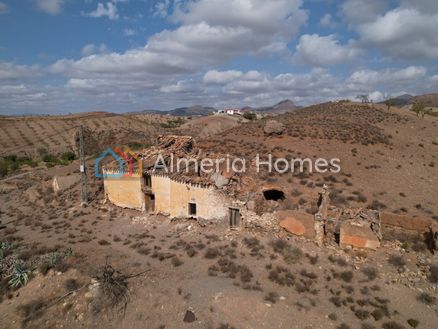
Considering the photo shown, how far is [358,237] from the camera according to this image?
43.3 ft

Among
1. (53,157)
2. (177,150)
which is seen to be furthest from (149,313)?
(53,157)

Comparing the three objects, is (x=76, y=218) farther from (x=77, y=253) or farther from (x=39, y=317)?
(x=39, y=317)

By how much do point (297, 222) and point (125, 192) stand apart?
13.0 metres

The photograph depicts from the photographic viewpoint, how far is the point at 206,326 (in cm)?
958

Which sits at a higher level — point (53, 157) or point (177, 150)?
point (177, 150)

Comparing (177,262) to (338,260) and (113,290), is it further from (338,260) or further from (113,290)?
(338,260)

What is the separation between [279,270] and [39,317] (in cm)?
958

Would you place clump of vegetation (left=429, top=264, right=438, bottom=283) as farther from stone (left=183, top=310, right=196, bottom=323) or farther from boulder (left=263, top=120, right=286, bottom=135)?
boulder (left=263, top=120, right=286, bottom=135)

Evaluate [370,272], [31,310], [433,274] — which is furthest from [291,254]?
[31,310]

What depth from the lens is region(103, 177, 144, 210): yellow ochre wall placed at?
67.5 ft

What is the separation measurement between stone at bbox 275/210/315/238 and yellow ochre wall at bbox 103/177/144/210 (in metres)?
10.5

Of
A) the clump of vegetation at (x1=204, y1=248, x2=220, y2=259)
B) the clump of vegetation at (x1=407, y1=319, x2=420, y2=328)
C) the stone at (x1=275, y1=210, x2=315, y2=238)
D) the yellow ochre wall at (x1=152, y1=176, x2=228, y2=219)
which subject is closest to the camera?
the clump of vegetation at (x1=407, y1=319, x2=420, y2=328)

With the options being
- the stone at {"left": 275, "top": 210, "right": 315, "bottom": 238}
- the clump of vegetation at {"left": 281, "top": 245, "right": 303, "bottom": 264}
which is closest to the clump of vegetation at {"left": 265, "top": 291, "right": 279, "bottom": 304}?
the clump of vegetation at {"left": 281, "top": 245, "right": 303, "bottom": 264}

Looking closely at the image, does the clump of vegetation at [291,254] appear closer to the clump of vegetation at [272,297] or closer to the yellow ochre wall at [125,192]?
the clump of vegetation at [272,297]
